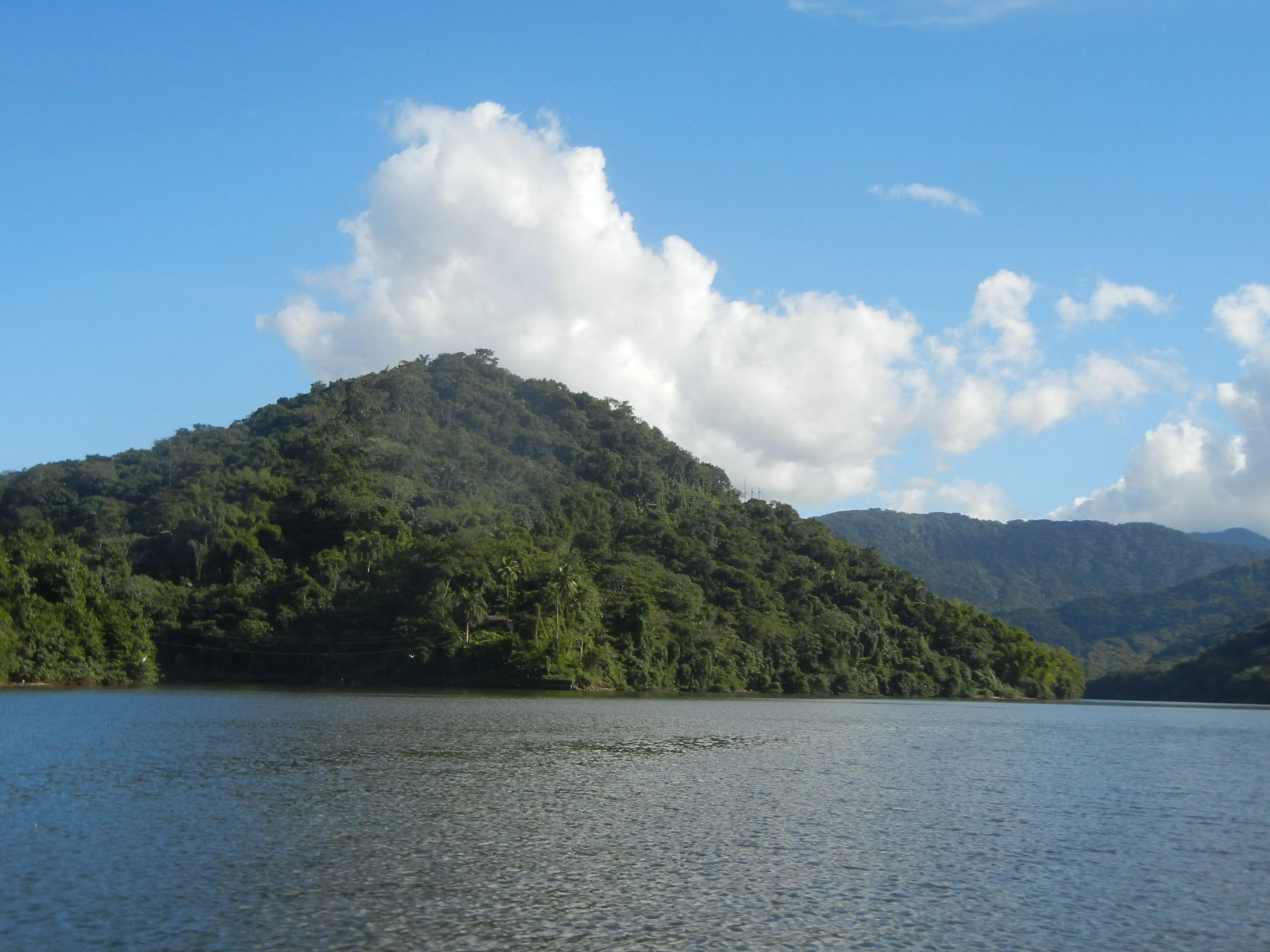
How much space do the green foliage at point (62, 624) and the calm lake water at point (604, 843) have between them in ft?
115

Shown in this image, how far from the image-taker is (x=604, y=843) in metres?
22.5

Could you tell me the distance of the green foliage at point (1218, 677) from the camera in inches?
4870

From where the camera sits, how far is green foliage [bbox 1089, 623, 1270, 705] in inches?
4870

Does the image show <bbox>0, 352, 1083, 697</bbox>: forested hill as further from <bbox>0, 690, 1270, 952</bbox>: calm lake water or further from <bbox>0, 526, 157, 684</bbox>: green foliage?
<bbox>0, 690, 1270, 952</bbox>: calm lake water

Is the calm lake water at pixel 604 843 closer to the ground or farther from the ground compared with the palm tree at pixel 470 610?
closer to the ground

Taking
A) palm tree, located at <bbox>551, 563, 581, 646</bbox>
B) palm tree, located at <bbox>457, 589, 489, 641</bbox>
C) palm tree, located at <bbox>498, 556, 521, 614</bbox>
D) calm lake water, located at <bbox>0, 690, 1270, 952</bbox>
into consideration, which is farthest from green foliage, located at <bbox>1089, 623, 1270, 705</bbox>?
calm lake water, located at <bbox>0, 690, 1270, 952</bbox>

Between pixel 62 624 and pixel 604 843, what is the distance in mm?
71107

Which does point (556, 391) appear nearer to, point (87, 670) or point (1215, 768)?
point (87, 670)

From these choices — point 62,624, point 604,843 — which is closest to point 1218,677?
point 62,624

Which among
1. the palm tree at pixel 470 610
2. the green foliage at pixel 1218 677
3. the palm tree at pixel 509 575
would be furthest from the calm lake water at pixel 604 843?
the green foliage at pixel 1218 677

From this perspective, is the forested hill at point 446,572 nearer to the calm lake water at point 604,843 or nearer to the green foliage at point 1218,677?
the green foliage at point 1218,677

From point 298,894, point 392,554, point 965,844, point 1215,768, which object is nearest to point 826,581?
point 392,554

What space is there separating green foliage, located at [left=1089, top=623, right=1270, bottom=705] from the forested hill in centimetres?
1215

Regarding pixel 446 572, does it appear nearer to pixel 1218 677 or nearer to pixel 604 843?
pixel 604 843
